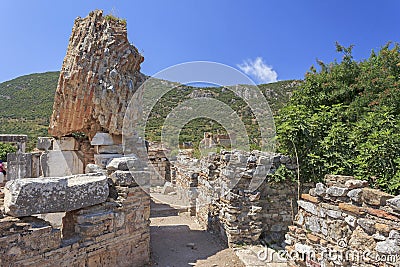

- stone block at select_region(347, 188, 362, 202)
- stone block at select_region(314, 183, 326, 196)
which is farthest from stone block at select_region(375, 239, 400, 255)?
stone block at select_region(314, 183, 326, 196)

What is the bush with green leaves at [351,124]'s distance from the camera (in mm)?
4418

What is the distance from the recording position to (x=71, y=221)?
13.9 feet

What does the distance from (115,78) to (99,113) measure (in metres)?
0.84

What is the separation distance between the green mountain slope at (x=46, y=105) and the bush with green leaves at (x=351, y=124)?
6768 mm

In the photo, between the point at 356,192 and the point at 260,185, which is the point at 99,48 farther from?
the point at 356,192

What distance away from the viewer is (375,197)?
3.33 metres

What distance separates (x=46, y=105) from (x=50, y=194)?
107 feet

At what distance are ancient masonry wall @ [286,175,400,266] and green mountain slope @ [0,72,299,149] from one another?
10.3 m

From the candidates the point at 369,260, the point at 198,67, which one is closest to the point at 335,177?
the point at 369,260

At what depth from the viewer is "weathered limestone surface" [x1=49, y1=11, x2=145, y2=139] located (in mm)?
6262

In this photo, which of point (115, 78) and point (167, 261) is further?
point (115, 78)

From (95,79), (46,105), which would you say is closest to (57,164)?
(95,79)

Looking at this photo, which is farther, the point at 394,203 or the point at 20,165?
the point at 20,165

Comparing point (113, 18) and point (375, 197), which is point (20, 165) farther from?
point (375, 197)
